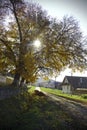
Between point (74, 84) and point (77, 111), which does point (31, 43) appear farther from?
point (74, 84)

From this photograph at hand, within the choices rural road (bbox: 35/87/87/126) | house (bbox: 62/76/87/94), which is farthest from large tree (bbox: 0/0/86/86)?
house (bbox: 62/76/87/94)

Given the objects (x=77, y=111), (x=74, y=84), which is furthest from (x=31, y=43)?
(x=74, y=84)

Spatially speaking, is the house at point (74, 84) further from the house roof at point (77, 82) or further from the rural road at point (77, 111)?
the rural road at point (77, 111)

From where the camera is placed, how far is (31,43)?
1112 inches

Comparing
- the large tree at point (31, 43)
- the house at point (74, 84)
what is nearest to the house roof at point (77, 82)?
the house at point (74, 84)

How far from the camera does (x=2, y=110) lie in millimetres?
15172

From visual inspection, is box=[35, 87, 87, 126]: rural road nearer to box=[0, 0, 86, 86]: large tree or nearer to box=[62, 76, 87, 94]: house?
box=[0, 0, 86, 86]: large tree

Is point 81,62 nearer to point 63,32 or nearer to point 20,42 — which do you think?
point 63,32

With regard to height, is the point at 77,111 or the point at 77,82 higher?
the point at 77,82

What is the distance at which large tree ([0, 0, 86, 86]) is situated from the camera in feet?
89.0

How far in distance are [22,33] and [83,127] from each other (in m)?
17.8

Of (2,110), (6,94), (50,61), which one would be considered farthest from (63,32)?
(2,110)

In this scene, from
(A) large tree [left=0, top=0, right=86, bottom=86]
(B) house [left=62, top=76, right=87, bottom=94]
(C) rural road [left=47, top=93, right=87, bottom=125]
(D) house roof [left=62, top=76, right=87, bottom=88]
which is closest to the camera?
(C) rural road [left=47, top=93, right=87, bottom=125]

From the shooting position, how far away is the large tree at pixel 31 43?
27125 millimetres
